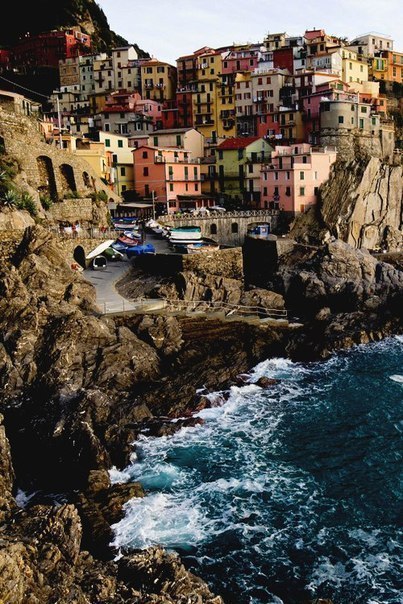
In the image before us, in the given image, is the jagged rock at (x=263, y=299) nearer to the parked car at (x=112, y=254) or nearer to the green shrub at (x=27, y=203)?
the parked car at (x=112, y=254)

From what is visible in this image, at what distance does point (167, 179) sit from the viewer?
82250 mm

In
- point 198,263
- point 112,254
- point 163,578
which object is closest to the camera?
point 163,578

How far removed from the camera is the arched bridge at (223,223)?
7212cm

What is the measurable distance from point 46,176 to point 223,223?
67.4ft

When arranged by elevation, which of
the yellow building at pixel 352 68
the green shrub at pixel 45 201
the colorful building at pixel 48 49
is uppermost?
the colorful building at pixel 48 49

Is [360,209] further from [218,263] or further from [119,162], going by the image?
[119,162]

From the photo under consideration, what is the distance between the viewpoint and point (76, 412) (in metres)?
30.5

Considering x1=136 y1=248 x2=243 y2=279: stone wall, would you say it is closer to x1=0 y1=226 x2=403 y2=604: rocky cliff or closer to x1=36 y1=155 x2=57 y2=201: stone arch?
x1=0 y1=226 x2=403 y2=604: rocky cliff

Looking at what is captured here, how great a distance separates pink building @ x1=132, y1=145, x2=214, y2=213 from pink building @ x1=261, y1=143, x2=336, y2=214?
945 centimetres

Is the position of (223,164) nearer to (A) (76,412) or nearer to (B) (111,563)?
(A) (76,412)

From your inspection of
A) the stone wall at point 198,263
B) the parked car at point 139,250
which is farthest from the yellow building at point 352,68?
the parked car at point 139,250

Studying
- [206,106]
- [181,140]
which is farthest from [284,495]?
[206,106]

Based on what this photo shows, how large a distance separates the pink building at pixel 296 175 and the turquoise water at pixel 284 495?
4323cm

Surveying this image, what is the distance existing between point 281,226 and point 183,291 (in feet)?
92.3
